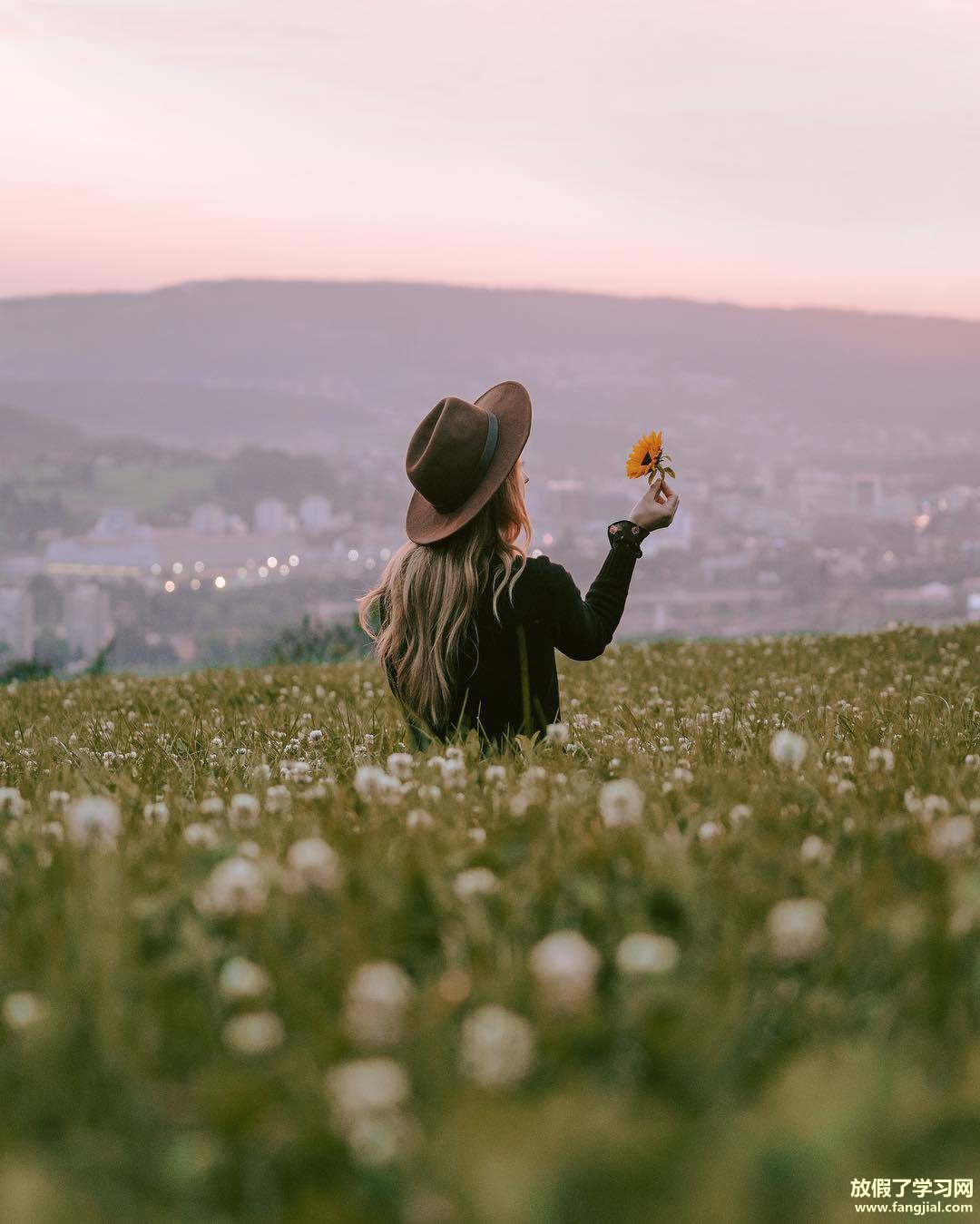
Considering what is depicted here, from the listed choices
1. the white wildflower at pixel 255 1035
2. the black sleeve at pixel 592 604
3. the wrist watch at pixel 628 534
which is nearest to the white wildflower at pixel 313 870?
the white wildflower at pixel 255 1035

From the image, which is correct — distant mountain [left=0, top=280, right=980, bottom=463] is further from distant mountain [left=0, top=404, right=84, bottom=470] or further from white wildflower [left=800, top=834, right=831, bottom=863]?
white wildflower [left=800, top=834, right=831, bottom=863]

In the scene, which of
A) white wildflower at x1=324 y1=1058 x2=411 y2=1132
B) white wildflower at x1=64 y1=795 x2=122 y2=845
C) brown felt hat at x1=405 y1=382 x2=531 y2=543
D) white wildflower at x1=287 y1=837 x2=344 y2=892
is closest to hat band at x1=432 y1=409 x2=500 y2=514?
brown felt hat at x1=405 y1=382 x2=531 y2=543

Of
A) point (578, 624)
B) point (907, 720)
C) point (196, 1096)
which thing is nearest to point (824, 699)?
point (907, 720)

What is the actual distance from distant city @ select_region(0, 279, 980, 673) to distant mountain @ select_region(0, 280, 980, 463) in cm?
66

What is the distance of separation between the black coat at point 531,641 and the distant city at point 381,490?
51.5ft

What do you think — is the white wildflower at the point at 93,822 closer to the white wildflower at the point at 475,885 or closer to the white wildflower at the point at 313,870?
the white wildflower at the point at 313,870

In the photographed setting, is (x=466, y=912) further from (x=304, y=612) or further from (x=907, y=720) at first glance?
(x=304, y=612)

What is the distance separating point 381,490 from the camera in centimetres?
11388

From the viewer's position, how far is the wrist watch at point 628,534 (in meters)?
6.01

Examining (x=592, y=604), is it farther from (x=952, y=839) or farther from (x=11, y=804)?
(x=952, y=839)

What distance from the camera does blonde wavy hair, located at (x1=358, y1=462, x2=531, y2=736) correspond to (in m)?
5.90

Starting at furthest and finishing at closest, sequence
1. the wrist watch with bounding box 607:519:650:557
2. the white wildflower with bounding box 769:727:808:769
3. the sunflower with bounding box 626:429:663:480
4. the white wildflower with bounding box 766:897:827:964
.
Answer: the sunflower with bounding box 626:429:663:480, the wrist watch with bounding box 607:519:650:557, the white wildflower with bounding box 769:727:808:769, the white wildflower with bounding box 766:897:827:964

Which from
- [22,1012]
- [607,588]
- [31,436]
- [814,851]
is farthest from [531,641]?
[31,436]

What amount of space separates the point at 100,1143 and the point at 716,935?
4.25 feet
